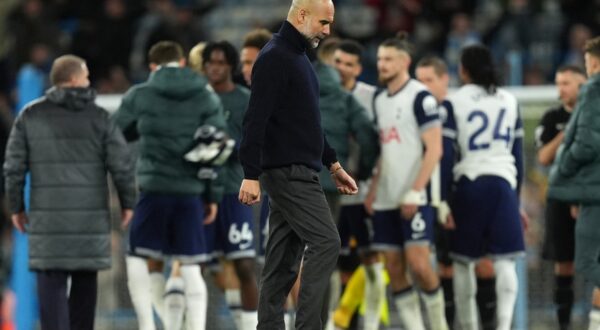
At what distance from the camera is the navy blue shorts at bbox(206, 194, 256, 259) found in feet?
40.9

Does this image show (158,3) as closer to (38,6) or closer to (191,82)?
(38,6)

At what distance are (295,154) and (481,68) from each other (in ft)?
10.3

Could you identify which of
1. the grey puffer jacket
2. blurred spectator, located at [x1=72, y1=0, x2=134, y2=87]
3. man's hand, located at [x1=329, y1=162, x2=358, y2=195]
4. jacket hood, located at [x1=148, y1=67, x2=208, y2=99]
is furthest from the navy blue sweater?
blurred spectator, located at [x1=72, y1=0, x2=134, y2=87]

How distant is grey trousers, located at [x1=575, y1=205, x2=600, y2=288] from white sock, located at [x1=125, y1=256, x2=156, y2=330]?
294 cm

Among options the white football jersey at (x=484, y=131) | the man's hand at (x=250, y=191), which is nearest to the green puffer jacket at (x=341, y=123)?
the white football jersey at (x=484, y=131)

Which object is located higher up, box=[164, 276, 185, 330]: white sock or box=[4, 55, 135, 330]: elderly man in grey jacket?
box=[4, 55, 135, 330]: elderly man in grey jacket

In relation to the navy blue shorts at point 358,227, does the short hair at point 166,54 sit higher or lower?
higher

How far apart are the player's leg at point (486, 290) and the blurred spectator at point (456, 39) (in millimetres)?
5407

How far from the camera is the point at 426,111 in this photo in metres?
12.1

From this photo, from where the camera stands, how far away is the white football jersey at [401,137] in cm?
1223

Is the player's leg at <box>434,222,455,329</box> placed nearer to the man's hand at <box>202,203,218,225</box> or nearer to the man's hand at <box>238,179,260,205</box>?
the man's hand at <box>202,203,218,225</box>

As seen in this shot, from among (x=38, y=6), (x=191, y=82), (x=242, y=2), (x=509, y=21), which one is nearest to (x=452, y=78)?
(x=509, y=21)

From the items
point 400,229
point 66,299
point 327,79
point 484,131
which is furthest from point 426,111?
point 66,299

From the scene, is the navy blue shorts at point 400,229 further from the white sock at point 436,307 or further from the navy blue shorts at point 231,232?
the navy blue shorts at point 231,232
